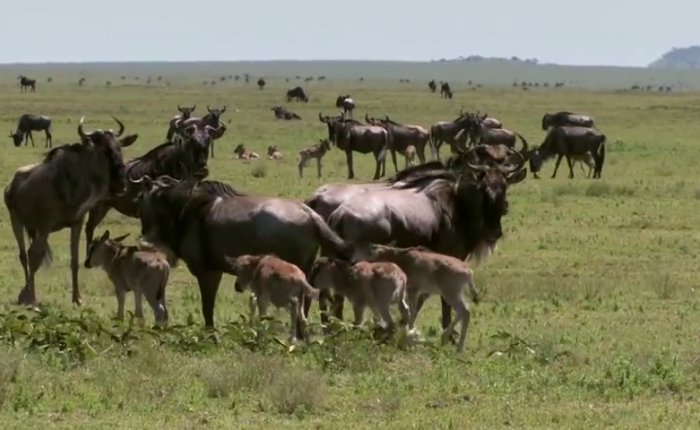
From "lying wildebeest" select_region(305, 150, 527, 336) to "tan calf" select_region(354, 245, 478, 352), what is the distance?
1.05m

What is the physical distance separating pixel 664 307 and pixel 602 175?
19150 millimetres

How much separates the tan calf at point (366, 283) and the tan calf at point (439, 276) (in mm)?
260

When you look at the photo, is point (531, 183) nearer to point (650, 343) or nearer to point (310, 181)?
point (310, 181)

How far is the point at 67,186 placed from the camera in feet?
47.6

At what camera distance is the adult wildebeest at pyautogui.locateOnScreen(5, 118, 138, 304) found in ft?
47.6

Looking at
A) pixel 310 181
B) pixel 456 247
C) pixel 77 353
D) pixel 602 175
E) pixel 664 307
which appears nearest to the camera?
pixel 77 353

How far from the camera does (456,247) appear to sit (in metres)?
13.1

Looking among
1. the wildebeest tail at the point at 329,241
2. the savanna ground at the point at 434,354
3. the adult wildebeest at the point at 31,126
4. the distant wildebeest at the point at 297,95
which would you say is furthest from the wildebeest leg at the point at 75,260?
the distant wildebeest at the point at 297,95

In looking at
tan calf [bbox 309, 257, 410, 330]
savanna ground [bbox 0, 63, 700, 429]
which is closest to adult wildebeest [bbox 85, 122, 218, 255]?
savanna ground [bbox 0, 63, 700, 429]

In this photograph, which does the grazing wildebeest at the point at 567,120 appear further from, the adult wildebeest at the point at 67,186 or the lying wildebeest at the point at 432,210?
the lying wildebeest at the point at 432,210

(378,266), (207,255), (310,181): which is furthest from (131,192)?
(310,181)

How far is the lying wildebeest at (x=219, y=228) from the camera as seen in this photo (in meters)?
12.1

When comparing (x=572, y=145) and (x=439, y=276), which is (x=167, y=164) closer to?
(x=439, y=276)

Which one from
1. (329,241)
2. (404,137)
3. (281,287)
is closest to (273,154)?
(404,137)
